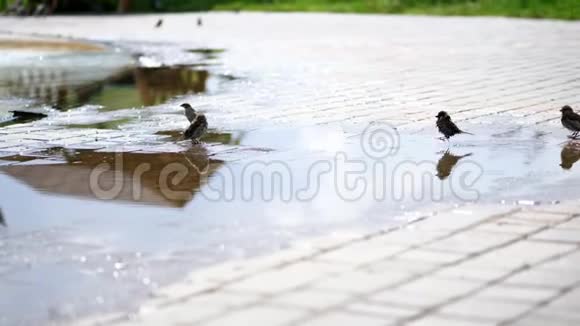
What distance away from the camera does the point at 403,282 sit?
5852 millimetres

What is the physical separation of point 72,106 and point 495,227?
7.76 metres

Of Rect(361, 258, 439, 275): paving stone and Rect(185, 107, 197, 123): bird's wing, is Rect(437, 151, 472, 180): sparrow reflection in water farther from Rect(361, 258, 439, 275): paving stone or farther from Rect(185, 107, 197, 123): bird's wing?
Rect(185, 107, 197, 123): bird's wing

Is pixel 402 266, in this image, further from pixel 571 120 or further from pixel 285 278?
pixel 571 120

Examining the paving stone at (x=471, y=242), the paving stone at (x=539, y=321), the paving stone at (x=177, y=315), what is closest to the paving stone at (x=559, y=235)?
the paving stone at (x=471, y=242)

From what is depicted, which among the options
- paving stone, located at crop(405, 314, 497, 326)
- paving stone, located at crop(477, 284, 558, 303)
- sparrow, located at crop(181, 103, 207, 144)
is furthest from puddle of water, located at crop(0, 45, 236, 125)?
paving stone, located at crop(405, 314, 497, 326)

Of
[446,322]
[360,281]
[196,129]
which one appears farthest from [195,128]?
[446,322]

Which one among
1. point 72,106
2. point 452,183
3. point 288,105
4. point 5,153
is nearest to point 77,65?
point 72,106

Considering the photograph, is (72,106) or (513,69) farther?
(513,69)

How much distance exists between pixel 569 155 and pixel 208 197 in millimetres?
3113

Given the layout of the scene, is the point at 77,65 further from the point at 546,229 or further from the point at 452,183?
the point at 546,229

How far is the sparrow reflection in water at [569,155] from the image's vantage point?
9.12 meters

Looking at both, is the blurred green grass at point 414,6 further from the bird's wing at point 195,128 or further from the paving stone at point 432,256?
the paving stone at point 432,256

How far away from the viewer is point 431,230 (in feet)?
22.7

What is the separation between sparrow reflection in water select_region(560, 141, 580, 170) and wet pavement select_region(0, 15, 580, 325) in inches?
0.9
